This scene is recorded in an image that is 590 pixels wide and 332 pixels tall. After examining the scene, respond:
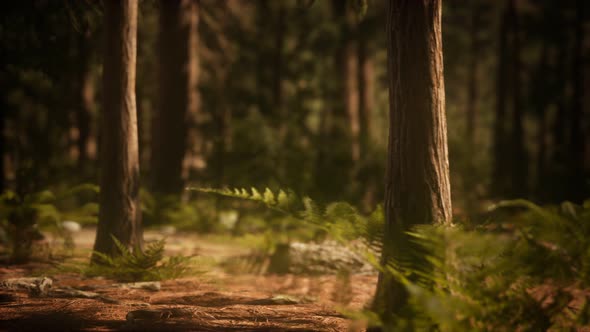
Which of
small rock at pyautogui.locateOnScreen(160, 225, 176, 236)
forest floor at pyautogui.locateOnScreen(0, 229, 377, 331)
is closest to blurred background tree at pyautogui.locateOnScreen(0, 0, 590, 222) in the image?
small rock at pyautogui.locateOnScreen(160, 225, 176, 236)

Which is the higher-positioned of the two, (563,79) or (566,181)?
(563,79)

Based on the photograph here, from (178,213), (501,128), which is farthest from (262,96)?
(501,128)

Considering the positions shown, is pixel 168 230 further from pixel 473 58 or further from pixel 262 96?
pixel 473 58

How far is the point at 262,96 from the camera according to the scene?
60.1ft

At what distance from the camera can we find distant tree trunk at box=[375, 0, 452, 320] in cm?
407

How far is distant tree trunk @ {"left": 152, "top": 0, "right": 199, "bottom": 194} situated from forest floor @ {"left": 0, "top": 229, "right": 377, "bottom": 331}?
5.20m

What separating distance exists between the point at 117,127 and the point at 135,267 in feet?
5.51

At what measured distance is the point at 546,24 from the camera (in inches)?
884

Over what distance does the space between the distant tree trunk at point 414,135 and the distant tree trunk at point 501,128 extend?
50.2 feet

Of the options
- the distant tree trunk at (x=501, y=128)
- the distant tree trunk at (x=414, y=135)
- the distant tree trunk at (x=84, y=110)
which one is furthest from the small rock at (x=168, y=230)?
the distant tree trunk at (x=501, y=128)

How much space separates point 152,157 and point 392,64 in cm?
854

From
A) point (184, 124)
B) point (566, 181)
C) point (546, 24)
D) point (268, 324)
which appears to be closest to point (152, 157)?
point (184, 124)

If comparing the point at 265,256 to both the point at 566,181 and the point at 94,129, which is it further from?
the point at 94,129

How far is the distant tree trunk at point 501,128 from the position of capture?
730 inches
